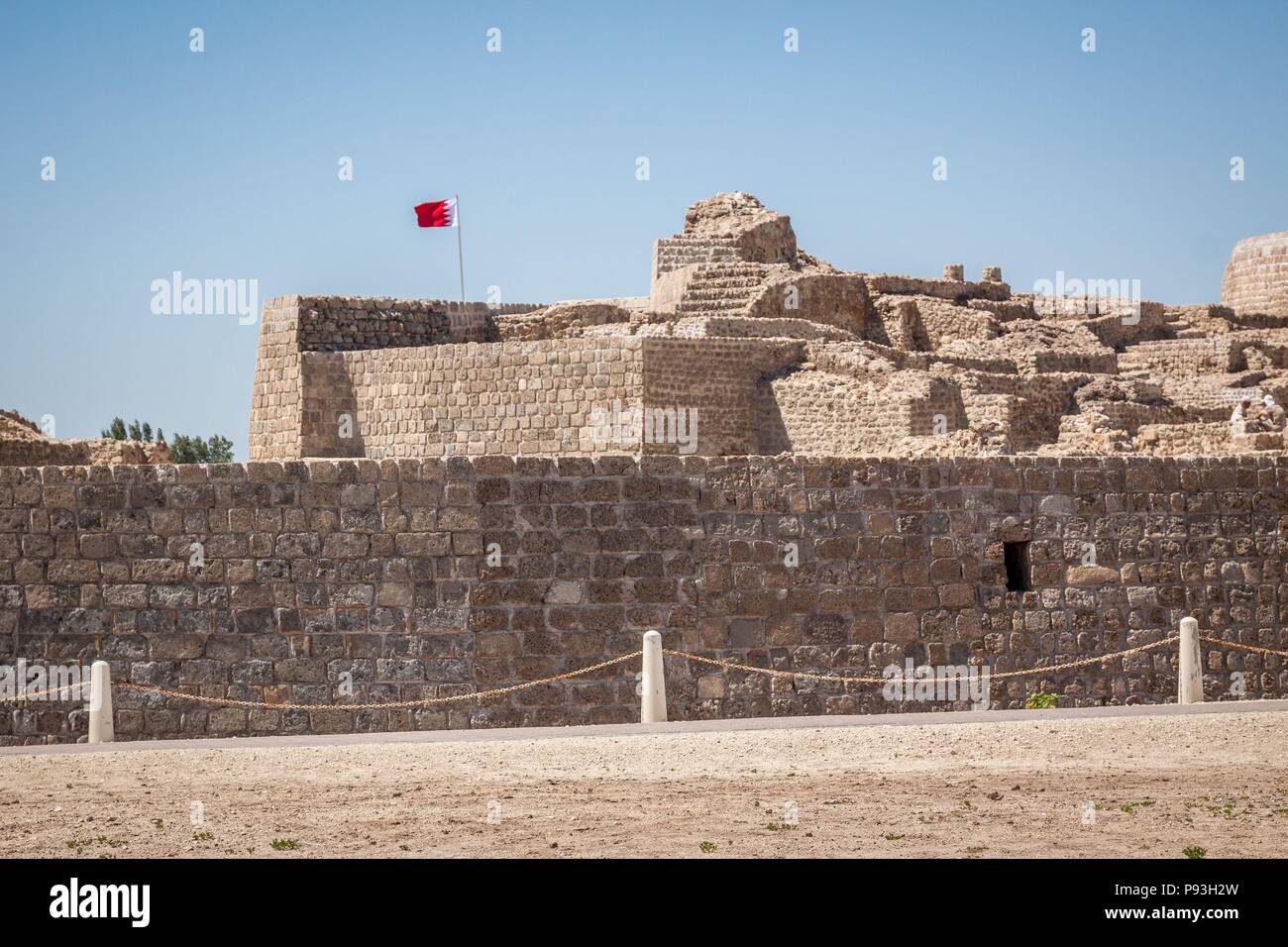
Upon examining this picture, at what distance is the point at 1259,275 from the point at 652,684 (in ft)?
131

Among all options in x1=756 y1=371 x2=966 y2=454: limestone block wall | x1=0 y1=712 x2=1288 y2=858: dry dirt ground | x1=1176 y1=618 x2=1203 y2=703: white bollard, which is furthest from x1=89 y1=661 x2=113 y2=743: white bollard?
x1=756 y1=371 x2=966 y2=454: limestone block wall

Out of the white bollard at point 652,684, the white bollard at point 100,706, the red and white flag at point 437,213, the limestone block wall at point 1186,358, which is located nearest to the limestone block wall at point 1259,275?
the limestone block wall at point 1186,358

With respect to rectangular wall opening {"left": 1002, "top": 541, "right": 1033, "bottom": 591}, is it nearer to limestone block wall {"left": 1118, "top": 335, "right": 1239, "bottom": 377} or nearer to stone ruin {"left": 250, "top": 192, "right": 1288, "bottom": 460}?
stone ruin {"left": 250, "top": 192, "right": 1288, "bottom": 460}

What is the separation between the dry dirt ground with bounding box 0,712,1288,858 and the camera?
903 cm

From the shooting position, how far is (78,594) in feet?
43.7

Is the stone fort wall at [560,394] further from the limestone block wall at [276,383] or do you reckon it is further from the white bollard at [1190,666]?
the white bollard at [1190,666]

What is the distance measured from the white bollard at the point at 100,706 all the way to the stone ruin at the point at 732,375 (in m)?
11.4

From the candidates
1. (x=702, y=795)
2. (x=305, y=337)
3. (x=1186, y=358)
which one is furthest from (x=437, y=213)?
(x=702, y=795)

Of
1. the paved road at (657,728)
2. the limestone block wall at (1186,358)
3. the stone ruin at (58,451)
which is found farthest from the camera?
the limestone block wall at (1186,358)

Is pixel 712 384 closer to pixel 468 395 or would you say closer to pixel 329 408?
pixel 468 395

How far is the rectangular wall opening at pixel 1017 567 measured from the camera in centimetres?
1441

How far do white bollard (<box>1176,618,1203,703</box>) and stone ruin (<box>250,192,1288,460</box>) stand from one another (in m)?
6.67
